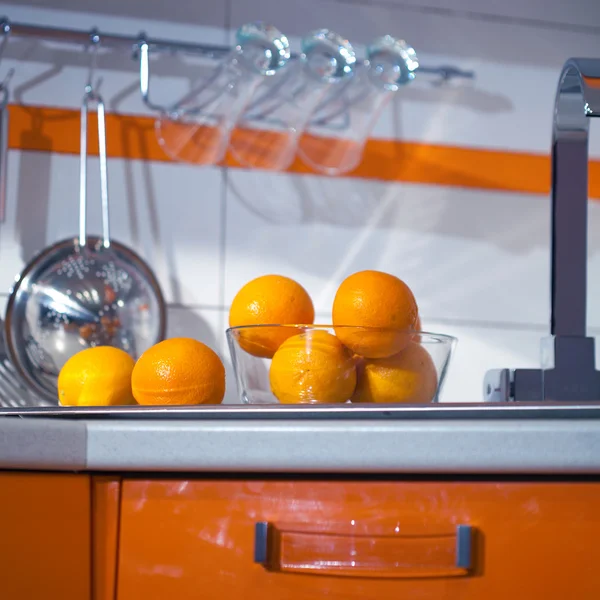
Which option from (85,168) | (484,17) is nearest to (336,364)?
(85,168)

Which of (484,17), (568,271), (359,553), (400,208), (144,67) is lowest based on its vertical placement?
(359,553)

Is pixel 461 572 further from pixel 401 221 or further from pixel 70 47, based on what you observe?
pixel 70 47

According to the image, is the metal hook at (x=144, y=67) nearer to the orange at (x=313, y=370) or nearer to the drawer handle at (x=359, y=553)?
the orange at (x=313, y=370)

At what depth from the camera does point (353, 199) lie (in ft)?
4.76

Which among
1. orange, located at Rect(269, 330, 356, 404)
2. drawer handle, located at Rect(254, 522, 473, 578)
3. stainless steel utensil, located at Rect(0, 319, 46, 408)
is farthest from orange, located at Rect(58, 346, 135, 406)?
stainless steel utensil, located at Rect(0, 319, 46, 408)

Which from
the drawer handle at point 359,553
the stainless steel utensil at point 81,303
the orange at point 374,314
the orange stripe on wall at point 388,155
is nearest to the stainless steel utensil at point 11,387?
the stainless steel utensil at point 81,303

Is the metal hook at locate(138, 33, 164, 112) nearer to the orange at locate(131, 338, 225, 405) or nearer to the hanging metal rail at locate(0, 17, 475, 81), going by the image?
the hanging metal rail at locate(0, 17, 475, 81)

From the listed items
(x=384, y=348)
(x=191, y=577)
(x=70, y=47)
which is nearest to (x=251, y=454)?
(x=191, y=577)

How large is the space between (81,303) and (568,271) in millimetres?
713

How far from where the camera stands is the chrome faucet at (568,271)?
852 mm

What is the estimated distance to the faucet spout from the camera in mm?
896

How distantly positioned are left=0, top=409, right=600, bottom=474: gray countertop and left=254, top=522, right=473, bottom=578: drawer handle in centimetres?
5

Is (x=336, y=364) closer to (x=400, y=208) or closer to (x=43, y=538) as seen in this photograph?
(x=43, y=538)

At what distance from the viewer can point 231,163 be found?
4.63 feet
